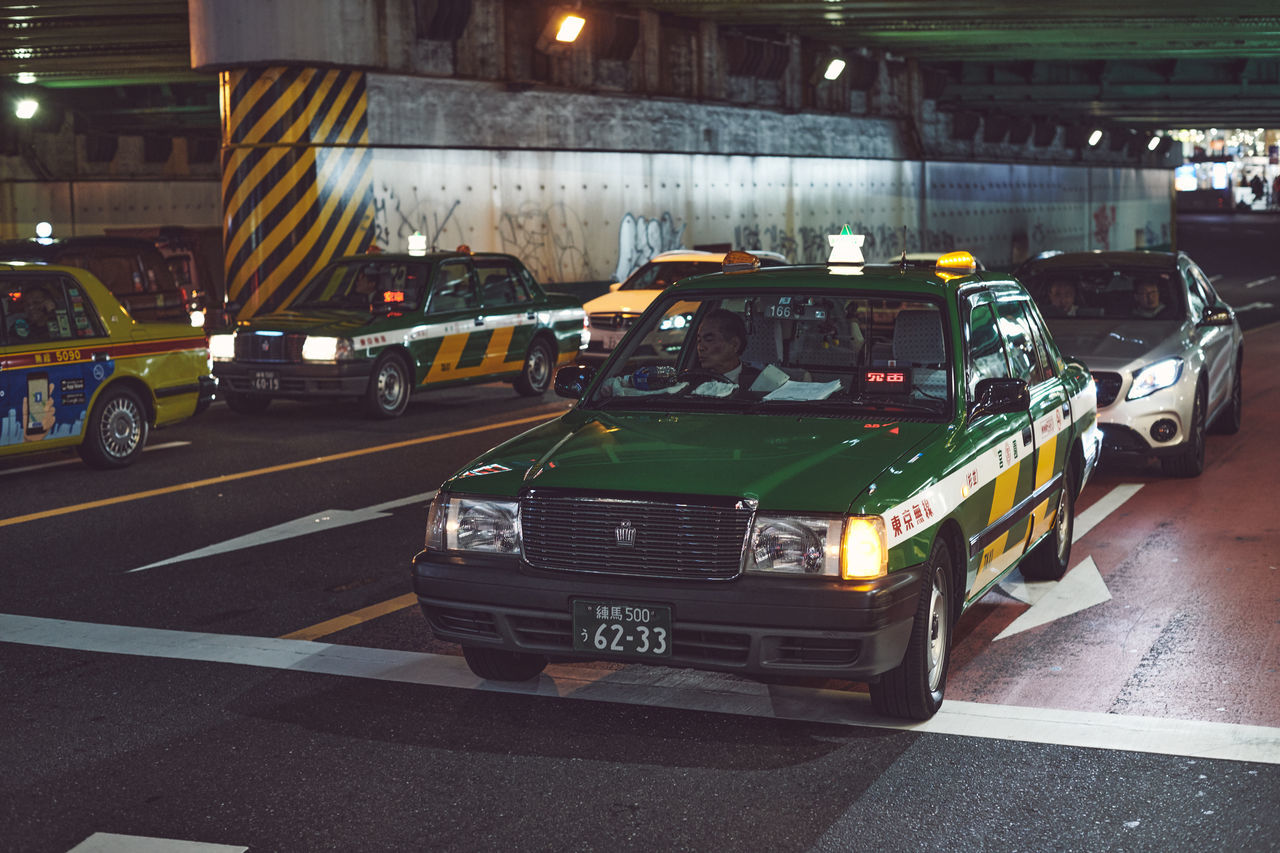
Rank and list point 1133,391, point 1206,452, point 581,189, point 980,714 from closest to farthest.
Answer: point 980,714
point 1133,391
point 1206,452
point 581,189

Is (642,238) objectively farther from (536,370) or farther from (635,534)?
(635,534)

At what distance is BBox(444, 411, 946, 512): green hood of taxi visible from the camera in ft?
17.6

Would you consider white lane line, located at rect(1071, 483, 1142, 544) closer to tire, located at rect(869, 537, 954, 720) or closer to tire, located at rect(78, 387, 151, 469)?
tire, located at rect(869, 537, 954, 720)

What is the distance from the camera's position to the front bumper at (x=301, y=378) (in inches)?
594

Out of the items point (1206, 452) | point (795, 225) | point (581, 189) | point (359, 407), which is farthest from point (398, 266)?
point (795, 225)

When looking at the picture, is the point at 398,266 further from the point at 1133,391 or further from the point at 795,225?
the point at 795,225

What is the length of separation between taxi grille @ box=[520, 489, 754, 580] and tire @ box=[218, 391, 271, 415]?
36.5ft

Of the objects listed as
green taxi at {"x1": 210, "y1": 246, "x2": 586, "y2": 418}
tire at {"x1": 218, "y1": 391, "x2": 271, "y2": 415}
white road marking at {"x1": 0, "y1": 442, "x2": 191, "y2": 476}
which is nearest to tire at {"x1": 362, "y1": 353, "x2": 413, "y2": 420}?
green taxi at {"x1": 210, "y1": 246, "x2": 586, "y2": 418}

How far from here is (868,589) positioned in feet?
17.1

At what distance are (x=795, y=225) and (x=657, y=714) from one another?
88.5 feet

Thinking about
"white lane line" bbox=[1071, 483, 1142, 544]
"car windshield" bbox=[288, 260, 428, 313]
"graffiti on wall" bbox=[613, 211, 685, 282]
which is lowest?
"white lane line" bbox=[1071, 483, 1142, 544]

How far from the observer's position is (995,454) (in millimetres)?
6488

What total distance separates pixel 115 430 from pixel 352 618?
5.80 m

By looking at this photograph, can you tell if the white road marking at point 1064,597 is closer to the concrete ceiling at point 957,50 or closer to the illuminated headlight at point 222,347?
the illuminated headlight at point 222,347
